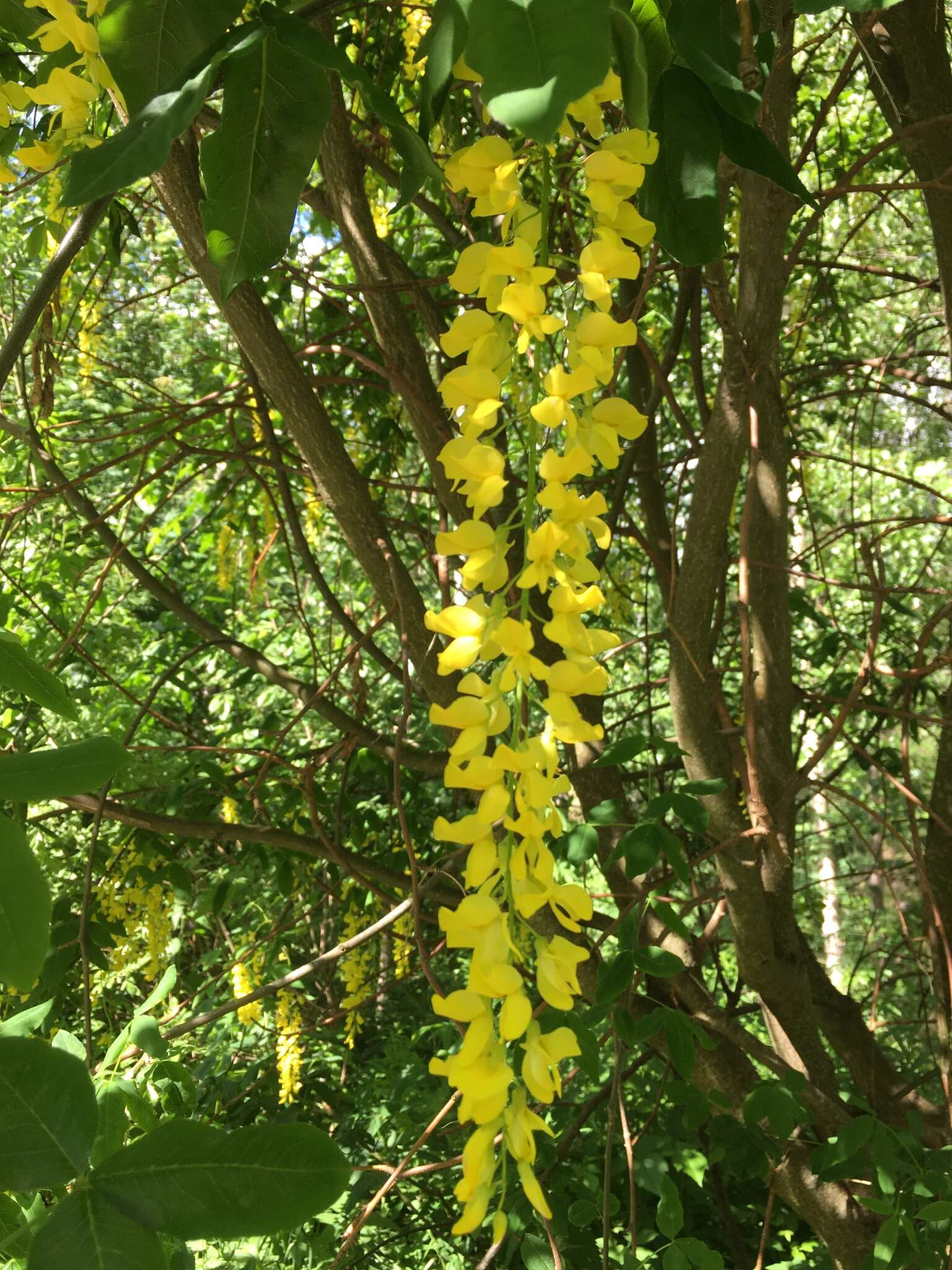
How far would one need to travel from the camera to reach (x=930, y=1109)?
182 cm

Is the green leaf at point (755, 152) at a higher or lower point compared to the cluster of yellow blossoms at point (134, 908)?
higher

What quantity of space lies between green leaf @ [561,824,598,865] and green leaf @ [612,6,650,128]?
88cm

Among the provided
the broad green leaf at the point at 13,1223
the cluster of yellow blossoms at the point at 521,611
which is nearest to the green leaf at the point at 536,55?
the cluster of yellow blossoms at the point at 521,611

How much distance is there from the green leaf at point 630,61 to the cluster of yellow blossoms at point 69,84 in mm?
273

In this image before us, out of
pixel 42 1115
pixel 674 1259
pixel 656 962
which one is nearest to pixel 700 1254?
pixel 674 1259

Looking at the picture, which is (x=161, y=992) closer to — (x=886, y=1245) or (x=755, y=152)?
(x=886, y=1245)

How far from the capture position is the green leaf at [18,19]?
76 centimetres

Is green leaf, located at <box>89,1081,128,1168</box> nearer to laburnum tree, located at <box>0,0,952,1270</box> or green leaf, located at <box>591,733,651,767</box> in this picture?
laburnum tree, located at <box>0,0,952,1270</box>

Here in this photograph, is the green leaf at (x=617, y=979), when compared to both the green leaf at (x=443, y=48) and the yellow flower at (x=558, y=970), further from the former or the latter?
the green leaf at (x=443, y=48)

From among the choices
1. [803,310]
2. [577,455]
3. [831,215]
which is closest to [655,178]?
[577,455]

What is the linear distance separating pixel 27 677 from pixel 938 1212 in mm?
1084

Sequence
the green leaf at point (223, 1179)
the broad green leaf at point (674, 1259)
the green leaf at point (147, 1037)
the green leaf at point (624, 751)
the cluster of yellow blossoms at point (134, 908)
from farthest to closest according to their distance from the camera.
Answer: the cluster of yellow blossoms at point (134, 908)
the green leaf at point (624, 751)
the broad green leaf at point (674, 1259)
the green leaf at point (147, 1037)
the green leaf at point (223, 1179)

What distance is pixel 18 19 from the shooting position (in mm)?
767

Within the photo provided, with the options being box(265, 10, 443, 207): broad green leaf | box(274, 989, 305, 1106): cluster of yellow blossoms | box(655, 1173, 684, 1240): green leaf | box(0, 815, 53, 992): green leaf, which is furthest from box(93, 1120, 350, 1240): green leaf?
box(274, 989, 305, 1106): cluster of yellow blossoms
